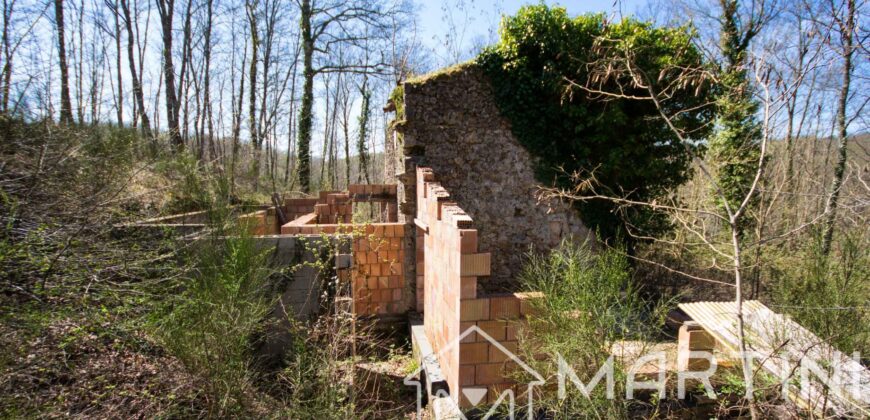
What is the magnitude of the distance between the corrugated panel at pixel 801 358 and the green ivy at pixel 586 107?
294 cm

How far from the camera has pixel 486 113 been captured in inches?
258

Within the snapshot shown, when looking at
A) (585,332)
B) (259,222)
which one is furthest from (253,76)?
(585,332)

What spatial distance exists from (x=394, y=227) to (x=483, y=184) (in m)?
1.74

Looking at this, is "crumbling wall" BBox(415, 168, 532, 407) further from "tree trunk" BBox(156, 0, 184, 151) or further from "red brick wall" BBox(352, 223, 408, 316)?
"tree trunk" BBox(156, 0, 184, 151)

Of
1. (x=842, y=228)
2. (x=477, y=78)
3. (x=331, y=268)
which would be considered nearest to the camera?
(x=842, y=228)

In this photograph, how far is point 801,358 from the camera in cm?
252

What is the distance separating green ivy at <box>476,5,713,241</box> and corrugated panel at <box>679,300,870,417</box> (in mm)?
2936

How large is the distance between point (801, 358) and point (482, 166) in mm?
4630

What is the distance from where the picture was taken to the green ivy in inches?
252

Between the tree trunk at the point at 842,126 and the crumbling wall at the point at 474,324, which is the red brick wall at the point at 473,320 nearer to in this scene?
the crumbling wall at the point at 474,324

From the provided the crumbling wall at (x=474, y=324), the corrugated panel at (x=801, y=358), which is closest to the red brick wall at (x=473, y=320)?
the crumbling wall at (x=474, y=324)

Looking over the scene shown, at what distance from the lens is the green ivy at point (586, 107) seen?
21.0ft

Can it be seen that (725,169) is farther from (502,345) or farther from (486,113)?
(502,345)

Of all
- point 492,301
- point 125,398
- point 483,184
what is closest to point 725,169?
point 483,184
